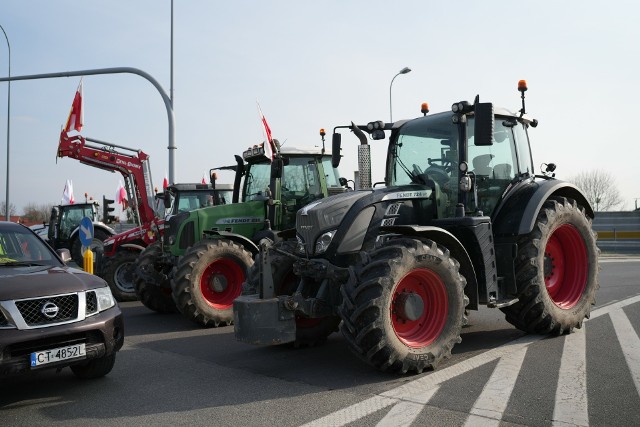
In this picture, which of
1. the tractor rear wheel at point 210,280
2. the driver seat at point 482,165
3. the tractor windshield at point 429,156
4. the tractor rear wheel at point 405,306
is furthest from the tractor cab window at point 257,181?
the tractor rear wheel at point 405,306

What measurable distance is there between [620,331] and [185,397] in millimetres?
5270

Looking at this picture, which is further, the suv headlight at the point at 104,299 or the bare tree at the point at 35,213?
the bare tree at the point at 35,213

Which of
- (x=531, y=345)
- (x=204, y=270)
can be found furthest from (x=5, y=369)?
(x=531, y=345)

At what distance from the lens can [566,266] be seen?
7867 millimetres

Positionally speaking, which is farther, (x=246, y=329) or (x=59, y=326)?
(x=246, y=329)

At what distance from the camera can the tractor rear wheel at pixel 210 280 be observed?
8.78m

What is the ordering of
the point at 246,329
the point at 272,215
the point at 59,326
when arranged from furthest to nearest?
the point at 272,215, the point at 246,329, the point at 59,326

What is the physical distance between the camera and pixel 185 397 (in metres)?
5.32

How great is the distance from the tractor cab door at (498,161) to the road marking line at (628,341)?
2057 mm

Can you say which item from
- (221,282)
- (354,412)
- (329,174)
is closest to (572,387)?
(354,412)

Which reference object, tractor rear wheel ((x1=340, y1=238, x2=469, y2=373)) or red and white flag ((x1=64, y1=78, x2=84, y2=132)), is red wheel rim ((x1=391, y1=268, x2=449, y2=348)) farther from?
red and white flag ((x1=64, y1=78, x2=84, y2=132))

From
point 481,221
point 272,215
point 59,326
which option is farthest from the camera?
point 272,215

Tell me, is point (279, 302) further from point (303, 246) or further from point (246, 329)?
point (303, 246)

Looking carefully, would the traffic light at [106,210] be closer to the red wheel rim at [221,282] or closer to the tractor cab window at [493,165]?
the red wheel rim at [221,282]
